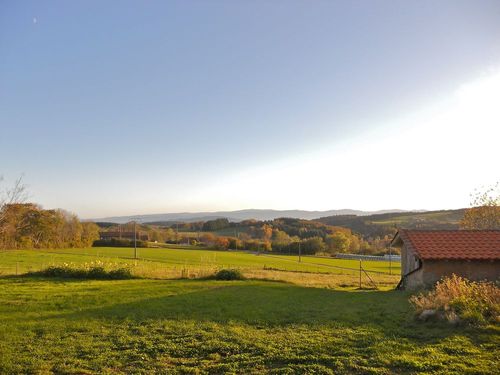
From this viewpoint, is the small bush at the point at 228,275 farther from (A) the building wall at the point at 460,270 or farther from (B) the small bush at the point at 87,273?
(A) the building wall at the point at 460,270

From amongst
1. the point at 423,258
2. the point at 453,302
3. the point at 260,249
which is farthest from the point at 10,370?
the point at 260,249

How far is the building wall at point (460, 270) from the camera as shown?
2031 cm

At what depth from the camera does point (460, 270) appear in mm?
20406

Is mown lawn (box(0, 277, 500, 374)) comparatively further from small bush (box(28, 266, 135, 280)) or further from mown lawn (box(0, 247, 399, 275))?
mown lawn (box(0, 247, 399, 275))

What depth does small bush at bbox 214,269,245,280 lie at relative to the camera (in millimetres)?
27594

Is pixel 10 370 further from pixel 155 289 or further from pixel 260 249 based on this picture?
pixel 260 249

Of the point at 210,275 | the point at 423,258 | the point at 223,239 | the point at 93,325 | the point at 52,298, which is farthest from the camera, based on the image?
the point at 223,239

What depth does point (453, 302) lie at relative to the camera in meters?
11.8

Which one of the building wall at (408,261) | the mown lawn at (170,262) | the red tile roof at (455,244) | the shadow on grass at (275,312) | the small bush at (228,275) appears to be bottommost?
the mown lawn at (170,262)

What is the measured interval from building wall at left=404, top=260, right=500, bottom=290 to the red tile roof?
0.34 m

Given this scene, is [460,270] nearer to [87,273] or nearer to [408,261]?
[408,261]

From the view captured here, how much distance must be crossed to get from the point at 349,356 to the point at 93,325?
7727 mm

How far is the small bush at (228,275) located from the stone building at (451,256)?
11.7 meters

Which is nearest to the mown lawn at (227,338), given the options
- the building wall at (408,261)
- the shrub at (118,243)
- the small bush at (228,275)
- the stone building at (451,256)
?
the stone building at (451,256)
